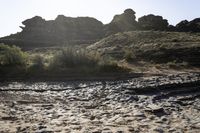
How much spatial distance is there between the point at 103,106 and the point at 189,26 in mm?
44919

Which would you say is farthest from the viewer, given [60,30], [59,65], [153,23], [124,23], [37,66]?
[60,30]

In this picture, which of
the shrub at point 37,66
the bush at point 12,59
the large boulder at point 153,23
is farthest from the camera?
the large boulder at point 153,23

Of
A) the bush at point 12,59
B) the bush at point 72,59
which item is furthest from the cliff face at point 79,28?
the bush at point 12,59

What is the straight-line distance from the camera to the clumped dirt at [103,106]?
10.9 metres

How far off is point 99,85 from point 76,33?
4757cm

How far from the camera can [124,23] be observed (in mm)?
61000

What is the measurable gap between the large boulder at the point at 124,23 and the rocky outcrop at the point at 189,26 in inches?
264

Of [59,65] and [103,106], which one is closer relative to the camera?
[103,106]

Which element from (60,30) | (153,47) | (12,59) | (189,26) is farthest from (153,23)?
(12,59)

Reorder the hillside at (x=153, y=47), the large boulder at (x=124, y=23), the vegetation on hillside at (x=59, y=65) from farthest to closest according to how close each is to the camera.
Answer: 1. the large boulder at (x=124, y=23)
2. the hillside at (x=153, y=47)
3. the vegetation on hillside at (x=59, y=65)

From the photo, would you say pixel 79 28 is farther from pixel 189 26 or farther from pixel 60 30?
pixel 189 26

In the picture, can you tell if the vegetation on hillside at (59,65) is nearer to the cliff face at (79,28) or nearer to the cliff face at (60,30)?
the cliff face at (79,28)

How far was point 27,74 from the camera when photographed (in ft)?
76.6

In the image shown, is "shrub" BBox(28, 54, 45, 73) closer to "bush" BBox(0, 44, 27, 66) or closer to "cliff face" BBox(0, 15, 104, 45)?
"bush" BBox(0, 44, 27, 66)
